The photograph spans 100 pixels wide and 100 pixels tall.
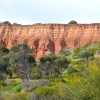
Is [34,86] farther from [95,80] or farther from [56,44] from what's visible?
[56,44]

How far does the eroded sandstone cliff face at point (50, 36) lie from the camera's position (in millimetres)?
91500

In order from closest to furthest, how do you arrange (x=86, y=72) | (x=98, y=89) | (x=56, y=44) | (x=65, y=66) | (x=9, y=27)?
(x=98, y=89) < (x=86, y=72) < (x=65, y=66) < (x=56, y=44) < (x=9, y=27)

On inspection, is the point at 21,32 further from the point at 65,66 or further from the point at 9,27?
the point at 65,66

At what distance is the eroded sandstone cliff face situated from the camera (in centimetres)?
9150

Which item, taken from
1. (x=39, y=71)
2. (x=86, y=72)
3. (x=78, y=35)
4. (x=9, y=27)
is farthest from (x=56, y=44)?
(x=86, y=72)

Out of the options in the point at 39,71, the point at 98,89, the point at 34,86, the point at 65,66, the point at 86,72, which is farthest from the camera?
the point at 65,66

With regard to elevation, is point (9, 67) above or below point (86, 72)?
below

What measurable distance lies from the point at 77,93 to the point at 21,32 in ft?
256

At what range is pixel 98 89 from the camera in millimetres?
20219

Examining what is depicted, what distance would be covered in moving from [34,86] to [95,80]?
13.1 m

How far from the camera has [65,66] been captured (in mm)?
59094

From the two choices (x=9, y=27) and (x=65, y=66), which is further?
(x=9, y=27)

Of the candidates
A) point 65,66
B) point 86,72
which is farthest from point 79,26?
point 86,72

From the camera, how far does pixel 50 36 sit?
94.4 m
